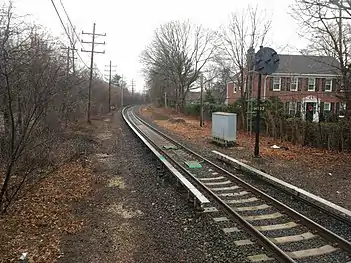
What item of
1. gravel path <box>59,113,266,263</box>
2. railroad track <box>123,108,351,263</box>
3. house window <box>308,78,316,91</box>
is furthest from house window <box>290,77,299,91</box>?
gravel path <box>59,113,266,263</box>

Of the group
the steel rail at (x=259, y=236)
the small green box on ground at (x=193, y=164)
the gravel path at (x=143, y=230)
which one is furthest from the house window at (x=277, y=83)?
the steel rail at (x=259, y=236)

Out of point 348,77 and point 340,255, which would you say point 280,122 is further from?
point 340,255

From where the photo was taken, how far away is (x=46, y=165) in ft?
39.3

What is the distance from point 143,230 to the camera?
6578 mm

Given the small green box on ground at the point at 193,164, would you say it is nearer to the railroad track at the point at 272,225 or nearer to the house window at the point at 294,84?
the railroad track at the point at 272,225

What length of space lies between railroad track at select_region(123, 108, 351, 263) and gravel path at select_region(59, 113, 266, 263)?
0.47m

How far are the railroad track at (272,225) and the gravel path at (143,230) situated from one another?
0.47 meters

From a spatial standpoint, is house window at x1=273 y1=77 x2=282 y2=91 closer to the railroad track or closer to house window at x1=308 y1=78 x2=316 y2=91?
house window at x1=308 y1=78 x2=316 y2=91

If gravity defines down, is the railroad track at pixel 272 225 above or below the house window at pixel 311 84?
below

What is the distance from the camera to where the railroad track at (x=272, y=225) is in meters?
5.35

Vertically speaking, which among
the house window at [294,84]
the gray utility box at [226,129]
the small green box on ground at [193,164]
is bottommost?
the small green box on ground at [193,164]

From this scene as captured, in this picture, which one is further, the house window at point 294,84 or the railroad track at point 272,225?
the house window at point 294,84

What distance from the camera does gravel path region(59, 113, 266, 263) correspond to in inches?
217

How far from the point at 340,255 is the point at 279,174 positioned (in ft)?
18.9
